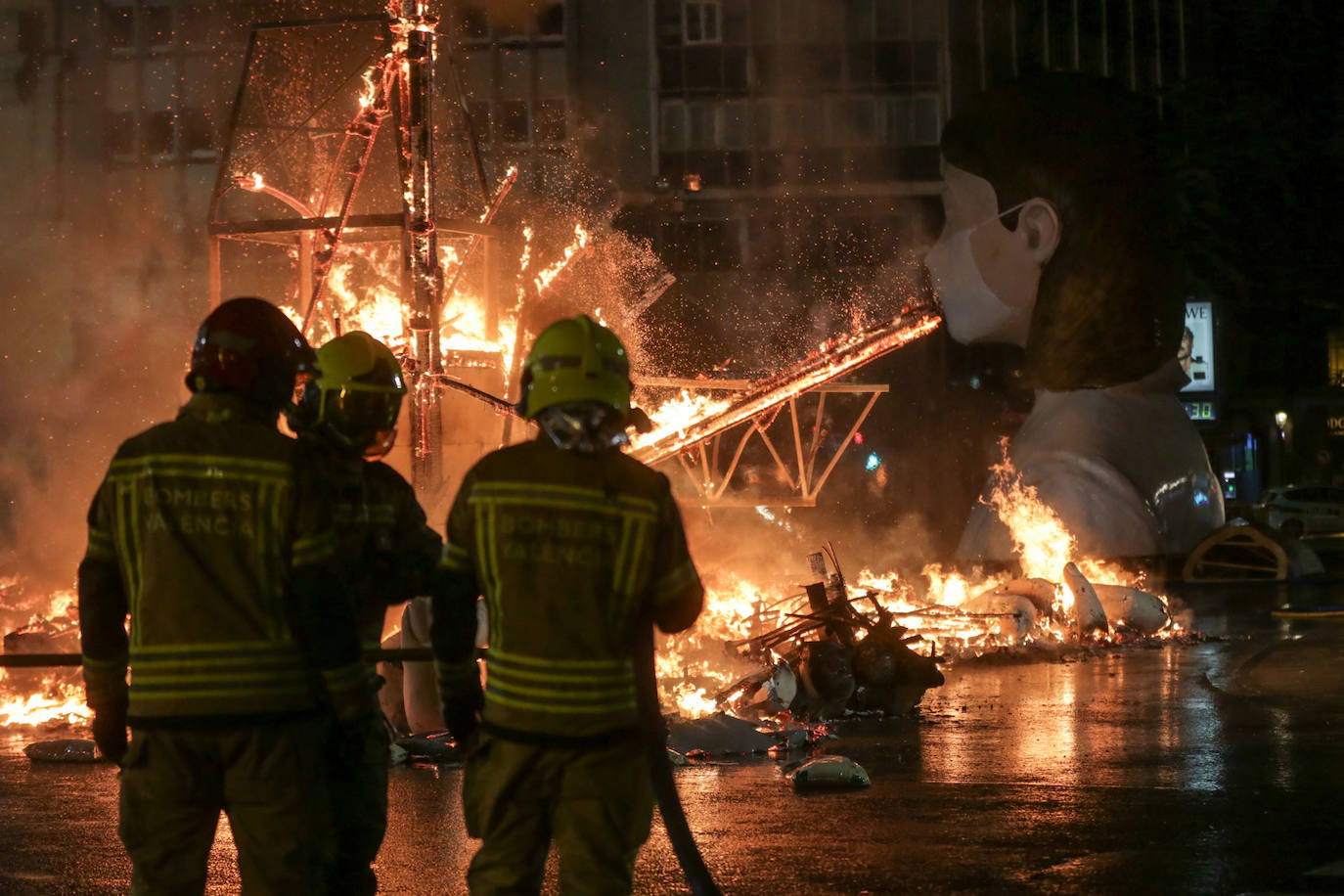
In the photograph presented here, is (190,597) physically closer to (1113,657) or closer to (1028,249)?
(1113,657)

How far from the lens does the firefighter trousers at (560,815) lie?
327cm

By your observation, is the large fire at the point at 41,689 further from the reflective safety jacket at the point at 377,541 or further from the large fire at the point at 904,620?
the reflective safety jacket at the point at 377,541

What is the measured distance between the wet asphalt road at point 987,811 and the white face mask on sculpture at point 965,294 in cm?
940

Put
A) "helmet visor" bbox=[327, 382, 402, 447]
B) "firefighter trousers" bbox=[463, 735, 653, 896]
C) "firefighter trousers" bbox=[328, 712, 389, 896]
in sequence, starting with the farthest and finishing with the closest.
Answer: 1. "helmet visor" bbox=[327, 382, 402, 447]
2. "firefighter trousers" bbox=[328, 712, 389, 896]
3. "firefighter trousers" bbox=[463, 735, 653, 896]

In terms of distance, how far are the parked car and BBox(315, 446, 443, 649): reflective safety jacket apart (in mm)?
29519

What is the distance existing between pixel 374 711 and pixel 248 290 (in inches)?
646

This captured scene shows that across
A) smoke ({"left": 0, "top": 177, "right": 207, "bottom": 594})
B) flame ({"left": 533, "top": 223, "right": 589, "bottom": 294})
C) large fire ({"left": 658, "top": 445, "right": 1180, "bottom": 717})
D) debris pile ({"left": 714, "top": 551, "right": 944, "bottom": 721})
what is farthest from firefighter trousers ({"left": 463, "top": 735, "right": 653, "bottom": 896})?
smoke ({"left": 0, "top": 177, "right": 207, "bottom": 594})

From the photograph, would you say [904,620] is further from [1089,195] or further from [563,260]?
[563,260]

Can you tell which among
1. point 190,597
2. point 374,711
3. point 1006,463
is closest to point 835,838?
point 374,711

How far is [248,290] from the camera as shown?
19.2 metres

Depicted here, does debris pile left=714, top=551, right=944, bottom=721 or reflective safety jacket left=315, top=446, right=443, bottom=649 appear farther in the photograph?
debris pile left=714, top=551, right=944, bottom=721

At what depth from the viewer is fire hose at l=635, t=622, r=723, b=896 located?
3457mm

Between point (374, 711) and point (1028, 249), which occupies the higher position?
point (1028, 249)

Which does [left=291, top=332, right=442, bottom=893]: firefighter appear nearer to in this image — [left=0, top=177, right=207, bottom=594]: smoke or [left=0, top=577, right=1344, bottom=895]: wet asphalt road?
[left=0, top=577, right=1344, bottom=895]: wet asphalt road
